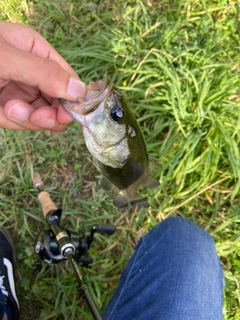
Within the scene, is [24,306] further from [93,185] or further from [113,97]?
[113,97]

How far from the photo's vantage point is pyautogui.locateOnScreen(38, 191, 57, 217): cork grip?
2.40 m

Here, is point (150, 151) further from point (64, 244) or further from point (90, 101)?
point (90, 101)

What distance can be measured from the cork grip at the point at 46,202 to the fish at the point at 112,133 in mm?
805

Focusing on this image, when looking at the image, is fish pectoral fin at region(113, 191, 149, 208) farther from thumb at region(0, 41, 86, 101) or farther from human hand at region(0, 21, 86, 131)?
thumb at region(0, 41, 86, 101)

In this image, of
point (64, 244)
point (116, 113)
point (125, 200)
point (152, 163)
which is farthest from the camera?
point (125, 200)

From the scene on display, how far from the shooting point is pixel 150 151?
105 inches

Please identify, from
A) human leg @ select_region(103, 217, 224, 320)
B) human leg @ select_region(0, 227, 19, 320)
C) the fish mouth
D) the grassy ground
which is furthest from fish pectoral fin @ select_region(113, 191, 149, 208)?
human leg @ select_region(0, 227, 19, 320)

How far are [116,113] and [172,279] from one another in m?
1.14

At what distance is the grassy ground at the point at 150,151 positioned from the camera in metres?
2.50

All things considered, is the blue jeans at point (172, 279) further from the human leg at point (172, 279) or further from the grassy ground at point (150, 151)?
the grassy ground at point (150, 151)

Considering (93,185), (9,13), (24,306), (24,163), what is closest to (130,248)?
(93,185)

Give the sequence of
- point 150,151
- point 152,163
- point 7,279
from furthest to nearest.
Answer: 1. point 150,151
2. point 7,279
3. point 152,163

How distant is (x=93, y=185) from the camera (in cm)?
273

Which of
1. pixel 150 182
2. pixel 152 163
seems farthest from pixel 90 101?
pixel 150 182
